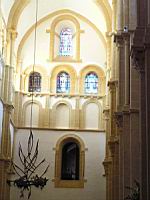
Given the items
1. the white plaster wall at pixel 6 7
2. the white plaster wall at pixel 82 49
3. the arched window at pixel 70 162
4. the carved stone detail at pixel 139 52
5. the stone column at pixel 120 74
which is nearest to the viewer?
the carved stone detail at pixel 139 52

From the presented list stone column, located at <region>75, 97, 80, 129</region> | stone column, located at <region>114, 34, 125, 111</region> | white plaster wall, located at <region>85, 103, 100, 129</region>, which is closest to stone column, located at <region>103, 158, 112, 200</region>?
white plaster wall, located at <region>85, 103, 100, 129</region>

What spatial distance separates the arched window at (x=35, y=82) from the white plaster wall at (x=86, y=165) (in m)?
3.09

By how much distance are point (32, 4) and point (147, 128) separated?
24915 mm

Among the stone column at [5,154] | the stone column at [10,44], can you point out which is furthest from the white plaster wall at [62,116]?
the stone column at [10,44]

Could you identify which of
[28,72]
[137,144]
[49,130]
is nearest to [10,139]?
[49,130]

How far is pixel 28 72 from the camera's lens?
39.6 metres

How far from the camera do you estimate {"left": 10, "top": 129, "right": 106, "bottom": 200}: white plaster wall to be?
121 feet

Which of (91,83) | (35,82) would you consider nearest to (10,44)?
(35,82)

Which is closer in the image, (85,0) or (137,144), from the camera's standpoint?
(137,144)

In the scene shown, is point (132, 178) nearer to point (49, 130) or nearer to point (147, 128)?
point (147, 128)

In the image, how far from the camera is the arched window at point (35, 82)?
3931cm

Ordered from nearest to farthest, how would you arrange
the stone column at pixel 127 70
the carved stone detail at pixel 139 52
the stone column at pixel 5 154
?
the carved stone detail at pixel 139 52 < the stone column at pixel 127 70 < the stone column at pixel 5 154

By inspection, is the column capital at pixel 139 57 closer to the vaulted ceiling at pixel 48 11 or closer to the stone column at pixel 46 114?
the vaulted ceiling at pixel 48 11

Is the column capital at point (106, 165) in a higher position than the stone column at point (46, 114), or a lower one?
lower
